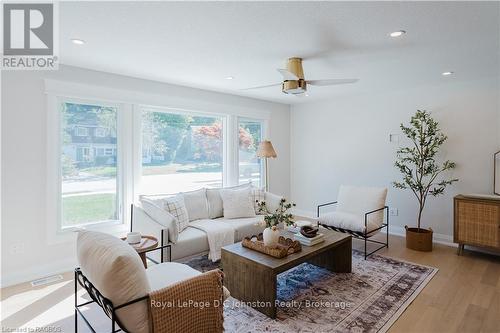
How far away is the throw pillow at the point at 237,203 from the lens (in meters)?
4.10

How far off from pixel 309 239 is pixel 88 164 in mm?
2912

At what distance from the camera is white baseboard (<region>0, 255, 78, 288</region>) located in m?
3.00

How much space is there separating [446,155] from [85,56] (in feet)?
16.6

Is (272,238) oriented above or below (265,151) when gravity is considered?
below

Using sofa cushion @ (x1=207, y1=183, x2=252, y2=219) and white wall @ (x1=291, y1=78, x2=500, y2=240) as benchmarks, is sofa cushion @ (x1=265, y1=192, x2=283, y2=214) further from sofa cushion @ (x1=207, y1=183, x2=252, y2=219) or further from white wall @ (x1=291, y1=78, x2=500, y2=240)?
white wall @ (x1=291, y1=78, x2=500, y2=240)

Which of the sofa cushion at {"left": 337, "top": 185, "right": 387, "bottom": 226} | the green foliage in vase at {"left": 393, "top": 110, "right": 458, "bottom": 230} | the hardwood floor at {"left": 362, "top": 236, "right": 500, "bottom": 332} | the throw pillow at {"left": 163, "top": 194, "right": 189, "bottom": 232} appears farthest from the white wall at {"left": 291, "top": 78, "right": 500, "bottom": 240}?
the throw pillow at {"left": 163, "top": 194, "right": 189, "bottom": 232}

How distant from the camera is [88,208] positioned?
144 inches

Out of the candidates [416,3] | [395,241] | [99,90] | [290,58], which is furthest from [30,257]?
[395,241]

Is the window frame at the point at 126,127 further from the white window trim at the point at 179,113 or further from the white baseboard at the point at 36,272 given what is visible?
the white baseboard at the point at 36,272

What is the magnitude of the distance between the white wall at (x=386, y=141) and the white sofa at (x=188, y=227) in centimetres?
223

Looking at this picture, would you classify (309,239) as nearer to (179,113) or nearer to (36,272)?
(179,113)

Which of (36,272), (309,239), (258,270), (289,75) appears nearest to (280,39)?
(289,75)

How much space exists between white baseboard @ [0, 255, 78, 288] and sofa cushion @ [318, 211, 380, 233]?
133 inches

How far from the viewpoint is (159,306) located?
1.65 m
